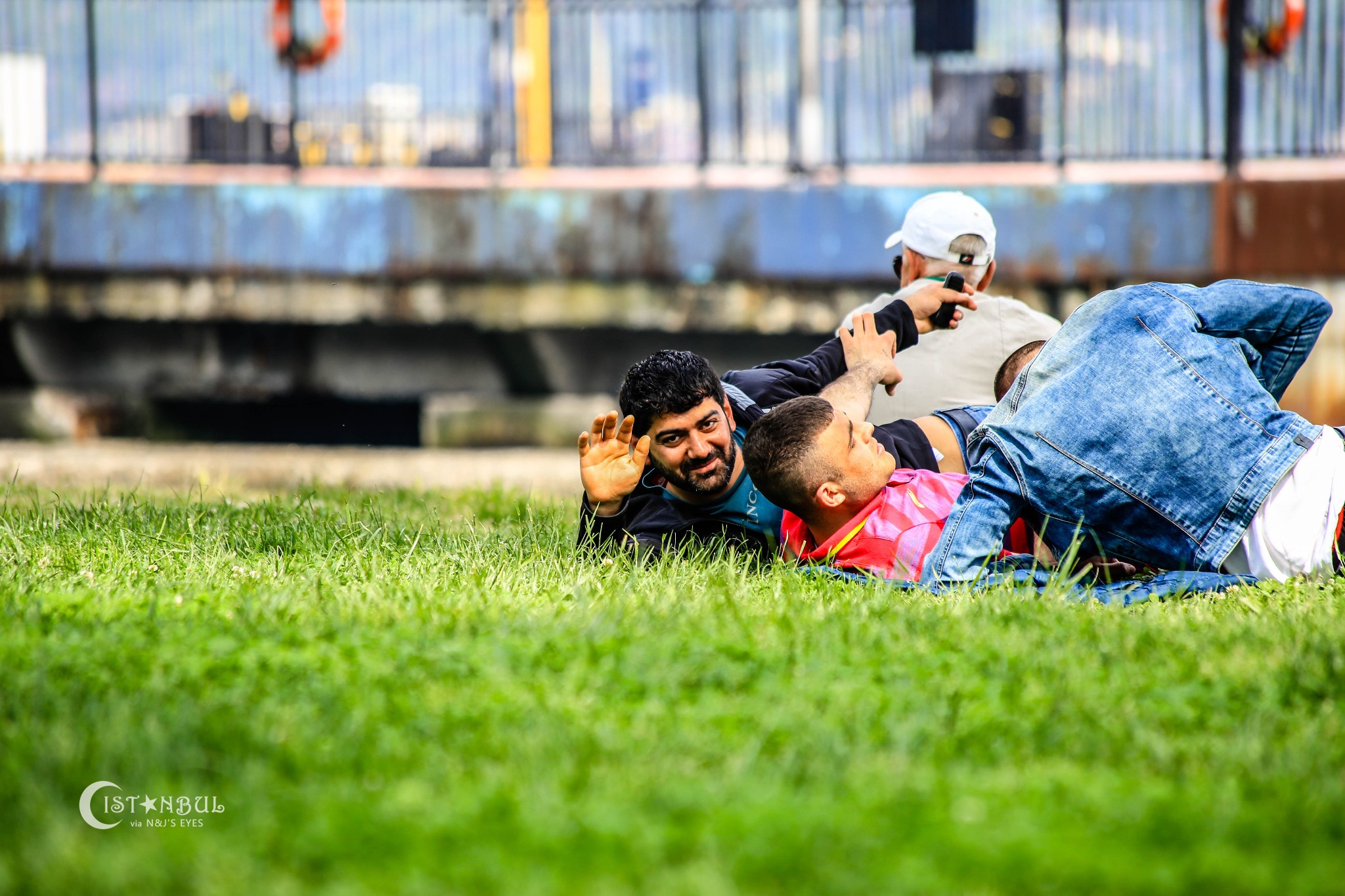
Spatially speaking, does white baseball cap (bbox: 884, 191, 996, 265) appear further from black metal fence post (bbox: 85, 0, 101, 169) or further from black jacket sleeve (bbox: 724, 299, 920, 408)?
black metal fence post (bbox: 85, 0, 101, 169)

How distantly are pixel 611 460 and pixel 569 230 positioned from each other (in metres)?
5.77

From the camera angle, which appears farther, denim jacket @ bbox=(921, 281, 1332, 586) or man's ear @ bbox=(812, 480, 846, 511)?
man's ear @ bbox=(812, 480, 846, 511)

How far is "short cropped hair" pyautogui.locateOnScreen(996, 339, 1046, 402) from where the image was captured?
17.3 feet

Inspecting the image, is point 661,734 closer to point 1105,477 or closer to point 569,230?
point 1105,477

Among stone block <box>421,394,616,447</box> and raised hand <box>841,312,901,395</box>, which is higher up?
raised hand <box>841,312,901,395</box>

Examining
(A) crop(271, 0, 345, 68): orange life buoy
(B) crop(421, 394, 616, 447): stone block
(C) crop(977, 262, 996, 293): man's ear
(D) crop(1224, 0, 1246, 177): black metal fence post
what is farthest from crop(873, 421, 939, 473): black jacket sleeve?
(A) crop(271, 0, 345, 68): orange life buoy

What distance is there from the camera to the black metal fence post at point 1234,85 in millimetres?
9977

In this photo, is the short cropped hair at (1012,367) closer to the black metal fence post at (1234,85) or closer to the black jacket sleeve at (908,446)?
the black jacket sleeve at (908,446)

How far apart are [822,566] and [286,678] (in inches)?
80.8

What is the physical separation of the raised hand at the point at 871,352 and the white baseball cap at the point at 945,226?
1.94 ft

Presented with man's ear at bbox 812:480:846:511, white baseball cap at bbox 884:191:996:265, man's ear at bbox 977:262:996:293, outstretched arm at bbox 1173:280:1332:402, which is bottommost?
man's ear at bbox 812:480:846:511

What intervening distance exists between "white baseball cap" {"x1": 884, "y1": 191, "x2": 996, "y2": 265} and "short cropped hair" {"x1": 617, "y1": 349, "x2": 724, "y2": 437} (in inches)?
56.1

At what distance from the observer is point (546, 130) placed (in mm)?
11562

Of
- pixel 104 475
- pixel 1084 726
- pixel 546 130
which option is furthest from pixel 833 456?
pixel 546 130
